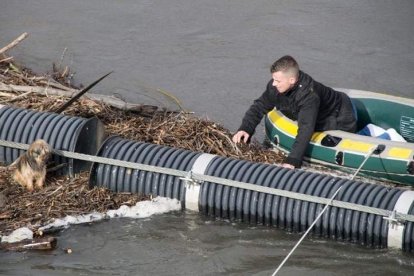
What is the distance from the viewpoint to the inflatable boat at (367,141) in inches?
333

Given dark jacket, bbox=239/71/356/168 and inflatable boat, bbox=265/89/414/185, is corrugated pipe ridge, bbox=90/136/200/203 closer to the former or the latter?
dark jacket, bbox=239/71/356/168

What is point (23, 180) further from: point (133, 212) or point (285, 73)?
point (285, 73)

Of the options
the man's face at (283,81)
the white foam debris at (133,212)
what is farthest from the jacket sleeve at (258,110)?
the white foam debris at (133,212)

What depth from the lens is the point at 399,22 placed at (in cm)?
1248

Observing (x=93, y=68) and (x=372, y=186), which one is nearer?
(x=372, y=186)

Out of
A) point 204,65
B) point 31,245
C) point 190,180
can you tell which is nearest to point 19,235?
point 31,245

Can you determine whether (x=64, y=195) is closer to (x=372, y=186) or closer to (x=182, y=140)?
(x=182, y=140)

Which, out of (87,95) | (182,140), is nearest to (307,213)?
(182,140)

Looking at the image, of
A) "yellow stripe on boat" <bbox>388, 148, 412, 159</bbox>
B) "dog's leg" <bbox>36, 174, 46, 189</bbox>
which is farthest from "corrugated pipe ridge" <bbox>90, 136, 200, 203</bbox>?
"yellow stripe on boat" <bbox>388, 148, 412, 159</bbox>

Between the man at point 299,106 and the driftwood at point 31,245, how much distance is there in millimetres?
2146

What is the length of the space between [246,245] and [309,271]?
1.92 ft

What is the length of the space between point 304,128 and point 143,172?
1.43 m

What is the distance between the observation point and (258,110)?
9109 millimetres

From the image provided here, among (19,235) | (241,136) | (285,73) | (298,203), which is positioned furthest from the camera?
(241,136)
